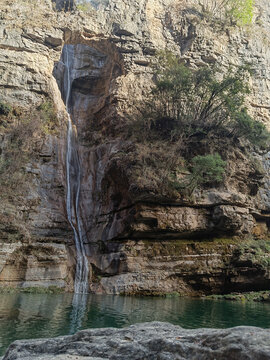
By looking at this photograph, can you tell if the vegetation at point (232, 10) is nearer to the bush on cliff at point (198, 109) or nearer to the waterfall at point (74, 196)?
the bush on cliff at point (198, 109)

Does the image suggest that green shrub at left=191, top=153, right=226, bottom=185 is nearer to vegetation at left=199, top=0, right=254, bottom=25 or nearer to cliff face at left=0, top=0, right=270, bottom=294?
cliff face at left=0, top=0, right=270, bottom=294

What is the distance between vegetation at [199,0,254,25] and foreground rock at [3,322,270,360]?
119ft

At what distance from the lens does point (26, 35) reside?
28.0 m

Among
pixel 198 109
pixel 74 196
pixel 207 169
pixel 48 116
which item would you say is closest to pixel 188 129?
pixel 198 109

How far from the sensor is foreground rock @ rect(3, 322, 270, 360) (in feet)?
9.74

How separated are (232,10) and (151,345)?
37.5 m

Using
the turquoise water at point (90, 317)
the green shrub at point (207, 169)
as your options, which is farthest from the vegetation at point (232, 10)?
the turquoise water at point (90, 317)

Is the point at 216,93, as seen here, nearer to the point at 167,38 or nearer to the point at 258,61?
the point at 167,38

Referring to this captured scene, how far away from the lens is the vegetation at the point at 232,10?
113 feet

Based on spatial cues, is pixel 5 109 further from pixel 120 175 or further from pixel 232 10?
pixel 232 10

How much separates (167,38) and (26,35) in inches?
509

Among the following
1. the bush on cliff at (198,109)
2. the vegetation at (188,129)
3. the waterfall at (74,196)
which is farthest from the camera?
the bush on cliff at (198,109)

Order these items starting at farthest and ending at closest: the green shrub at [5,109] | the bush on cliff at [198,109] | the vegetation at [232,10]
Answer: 1. the vegetation at [232,10]
2. the green shrub at [5,109]
3. the bush on cliff at [198,109]

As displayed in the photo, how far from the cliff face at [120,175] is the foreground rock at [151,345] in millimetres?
13986
